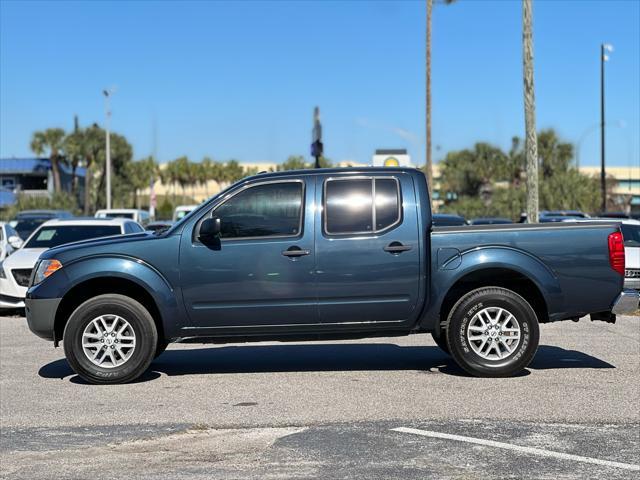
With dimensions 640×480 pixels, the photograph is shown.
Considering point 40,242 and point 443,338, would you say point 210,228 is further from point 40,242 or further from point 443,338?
point 40,242

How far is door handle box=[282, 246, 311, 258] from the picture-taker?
866 cm

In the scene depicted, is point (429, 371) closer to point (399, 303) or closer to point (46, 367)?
point (399, 303)

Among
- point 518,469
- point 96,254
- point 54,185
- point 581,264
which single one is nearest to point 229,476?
point 518,469

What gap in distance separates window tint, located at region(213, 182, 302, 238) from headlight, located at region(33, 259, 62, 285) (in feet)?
5.25

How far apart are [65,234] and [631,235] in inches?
414

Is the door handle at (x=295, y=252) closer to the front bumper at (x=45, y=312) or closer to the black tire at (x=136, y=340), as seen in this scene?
the black tire at (x=136, y=340)

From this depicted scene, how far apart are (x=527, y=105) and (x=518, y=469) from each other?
45.4 ft

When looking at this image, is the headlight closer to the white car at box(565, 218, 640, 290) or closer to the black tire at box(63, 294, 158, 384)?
the black tire at box(63, 294, 158, 384)

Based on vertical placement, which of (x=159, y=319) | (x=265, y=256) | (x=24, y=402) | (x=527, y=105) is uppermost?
(x=527, y=105)

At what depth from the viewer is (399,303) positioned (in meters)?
8.70

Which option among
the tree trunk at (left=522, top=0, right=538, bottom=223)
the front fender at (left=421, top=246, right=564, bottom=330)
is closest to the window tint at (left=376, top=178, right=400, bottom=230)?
the front fender at (left=421, top=246, right=564, bottom=330)

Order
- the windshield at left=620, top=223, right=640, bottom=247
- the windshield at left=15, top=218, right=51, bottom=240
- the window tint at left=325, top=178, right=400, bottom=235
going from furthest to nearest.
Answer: the windshield at left=15, top=218, right=51, bottom=240, the windshield at left=620, top=223, right=640, bottom=247, the window tint at left=325, top=178, right=400, bottom=235

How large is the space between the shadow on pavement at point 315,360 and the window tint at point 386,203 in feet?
5.21

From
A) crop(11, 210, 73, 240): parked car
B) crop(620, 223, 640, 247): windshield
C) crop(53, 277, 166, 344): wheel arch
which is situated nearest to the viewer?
crop(53, 277, 166, 344): wheel arch
